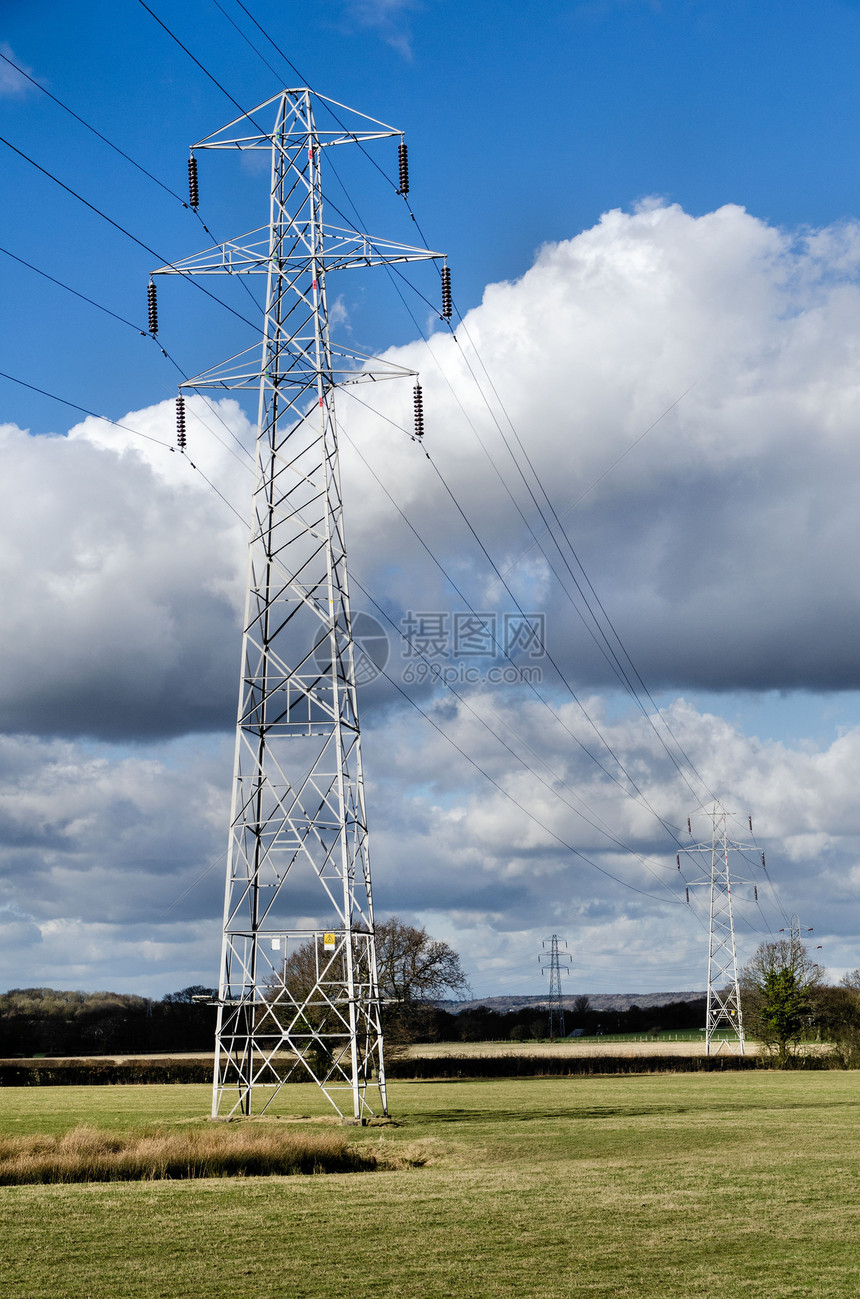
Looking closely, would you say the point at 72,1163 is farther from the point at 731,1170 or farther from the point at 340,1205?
the point at 731,1170

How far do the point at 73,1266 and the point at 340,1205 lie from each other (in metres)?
5.45

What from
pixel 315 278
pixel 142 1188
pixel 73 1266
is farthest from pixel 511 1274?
pixel 315 278

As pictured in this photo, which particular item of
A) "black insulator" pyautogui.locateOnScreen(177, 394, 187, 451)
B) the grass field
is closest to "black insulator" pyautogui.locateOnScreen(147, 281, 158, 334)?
"black insulator" pyautogui.locateOnScreen(177, 394, 187, 451)

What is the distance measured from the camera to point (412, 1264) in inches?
556

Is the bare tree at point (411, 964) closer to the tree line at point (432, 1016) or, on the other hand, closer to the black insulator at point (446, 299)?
the tree line at point (432, 1016)

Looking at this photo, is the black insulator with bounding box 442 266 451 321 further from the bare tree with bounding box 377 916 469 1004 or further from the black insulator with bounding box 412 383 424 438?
the bare tree with bounding box 377 916 469 1004

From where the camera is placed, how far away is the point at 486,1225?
54.3ft

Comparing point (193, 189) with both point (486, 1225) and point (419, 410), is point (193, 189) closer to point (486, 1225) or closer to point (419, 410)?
point (419, 410)

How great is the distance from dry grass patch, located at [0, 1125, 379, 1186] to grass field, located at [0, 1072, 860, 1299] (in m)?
1.28

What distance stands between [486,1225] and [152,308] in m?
22.2

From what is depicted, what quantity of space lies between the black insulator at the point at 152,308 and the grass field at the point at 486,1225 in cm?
1922

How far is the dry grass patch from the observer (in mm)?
21516

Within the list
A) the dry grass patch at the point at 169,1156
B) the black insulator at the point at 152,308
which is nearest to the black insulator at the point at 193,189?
the black insulator at the point at 152,308

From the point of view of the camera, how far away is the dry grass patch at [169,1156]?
21516 mm
